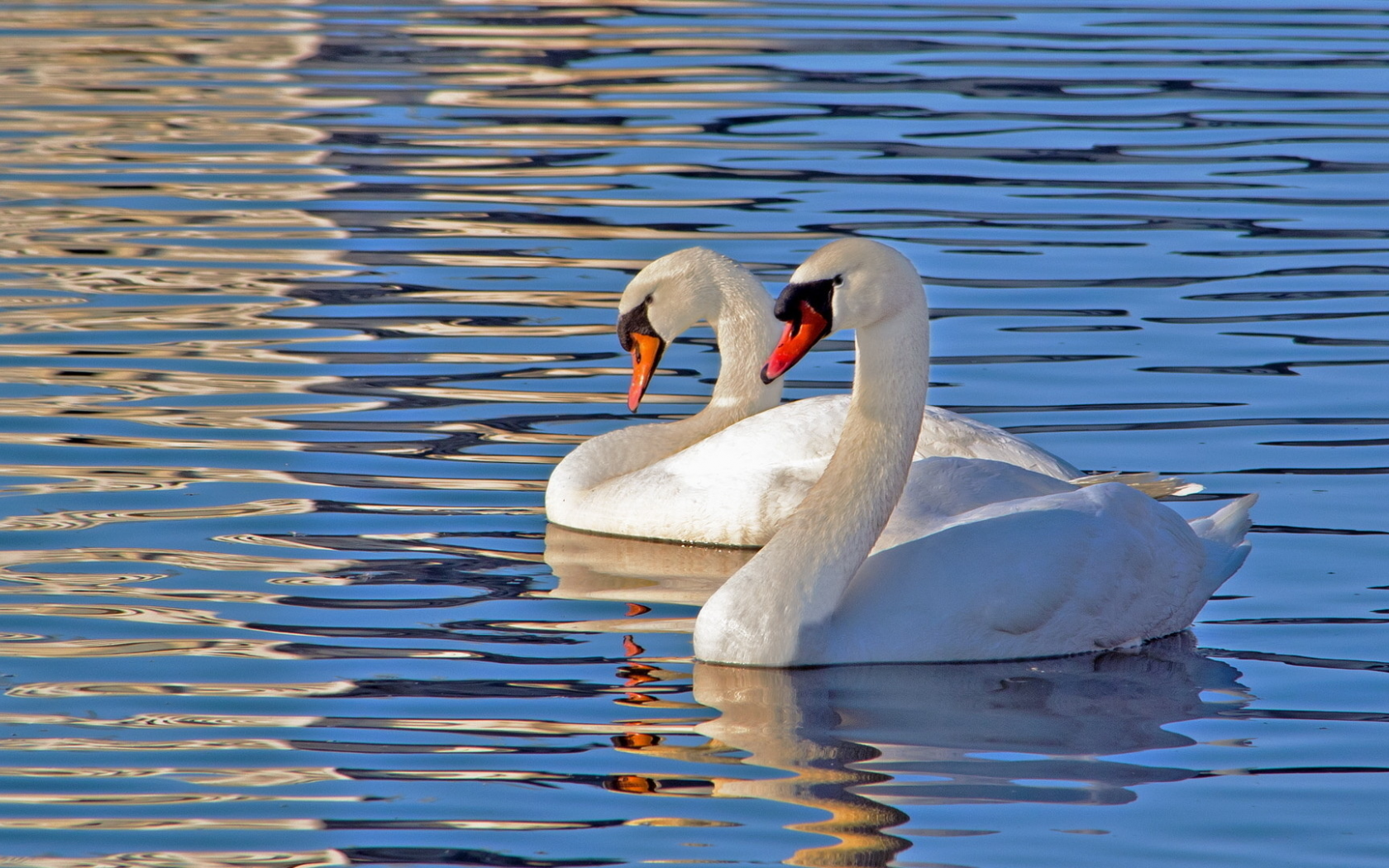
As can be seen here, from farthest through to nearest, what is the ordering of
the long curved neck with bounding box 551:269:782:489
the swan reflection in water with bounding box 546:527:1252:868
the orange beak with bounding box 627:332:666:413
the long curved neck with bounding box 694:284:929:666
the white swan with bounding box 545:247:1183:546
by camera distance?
the orange beak with bounding box 627:332:666:413, the long curved neck with bounding box 551:269:782:489, the white swan with bounding box 545:247:1183:546, the long curved neck with bounding box 694:284:929:666, the swan reflection in water with bounding box 546:527:1252:868

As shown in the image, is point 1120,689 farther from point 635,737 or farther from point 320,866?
point 320,866

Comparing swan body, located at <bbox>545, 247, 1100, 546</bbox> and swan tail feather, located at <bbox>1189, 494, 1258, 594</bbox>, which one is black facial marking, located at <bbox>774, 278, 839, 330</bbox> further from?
swan tail feather, located at <bbox>1189, 494, 1258, 594</bbox>

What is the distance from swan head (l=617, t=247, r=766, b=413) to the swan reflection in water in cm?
198

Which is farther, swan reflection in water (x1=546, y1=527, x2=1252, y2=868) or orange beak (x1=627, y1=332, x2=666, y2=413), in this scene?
orange beak (x1=627, y1=332, x2=666, y2=413)

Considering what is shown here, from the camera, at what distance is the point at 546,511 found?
27.5 ft

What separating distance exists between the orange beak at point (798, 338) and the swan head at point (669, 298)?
2.16 metres

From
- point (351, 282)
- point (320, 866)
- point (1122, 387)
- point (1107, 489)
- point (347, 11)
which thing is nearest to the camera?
A: point (320, 866)

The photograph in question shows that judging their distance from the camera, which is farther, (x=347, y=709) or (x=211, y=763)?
(x=347, y=709)

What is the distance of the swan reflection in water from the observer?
539 cm

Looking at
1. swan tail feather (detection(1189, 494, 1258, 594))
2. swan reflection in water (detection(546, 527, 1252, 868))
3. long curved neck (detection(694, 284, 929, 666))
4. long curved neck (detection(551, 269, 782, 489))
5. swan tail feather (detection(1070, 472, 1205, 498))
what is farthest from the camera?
long curved neck (detection(551, 269, 782, 489))

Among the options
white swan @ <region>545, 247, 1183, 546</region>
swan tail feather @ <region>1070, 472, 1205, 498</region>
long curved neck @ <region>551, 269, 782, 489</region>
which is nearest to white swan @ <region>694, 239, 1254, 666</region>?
swan tail feather @ <region>1070, 472, 1205, 498</region>

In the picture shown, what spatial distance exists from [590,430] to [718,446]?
1355mm

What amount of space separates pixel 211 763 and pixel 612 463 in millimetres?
3113

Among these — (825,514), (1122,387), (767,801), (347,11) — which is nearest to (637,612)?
(825,514)
